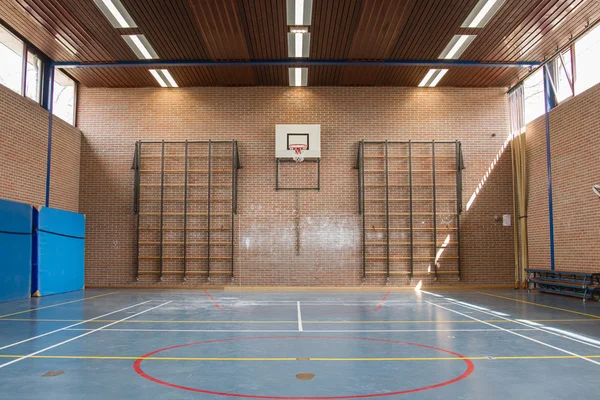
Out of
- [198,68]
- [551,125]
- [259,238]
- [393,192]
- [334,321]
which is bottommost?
[334,321]

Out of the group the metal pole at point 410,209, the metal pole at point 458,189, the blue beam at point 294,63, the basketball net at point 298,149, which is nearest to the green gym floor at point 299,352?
the metal pole at point 410,209

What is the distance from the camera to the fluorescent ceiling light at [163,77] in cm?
1632

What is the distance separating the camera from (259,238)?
17.3 m

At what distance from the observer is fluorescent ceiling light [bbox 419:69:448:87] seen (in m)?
16.4

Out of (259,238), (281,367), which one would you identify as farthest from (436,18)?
(281,367)

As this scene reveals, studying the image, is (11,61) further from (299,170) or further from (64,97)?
(299,170)

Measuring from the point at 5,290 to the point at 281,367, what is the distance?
415 inches

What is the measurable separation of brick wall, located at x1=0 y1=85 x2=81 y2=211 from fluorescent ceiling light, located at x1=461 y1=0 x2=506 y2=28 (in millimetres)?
12696

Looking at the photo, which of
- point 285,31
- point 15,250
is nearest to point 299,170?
point 285,31

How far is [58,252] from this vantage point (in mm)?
15250

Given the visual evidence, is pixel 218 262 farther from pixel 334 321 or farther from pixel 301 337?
pixel 301 337

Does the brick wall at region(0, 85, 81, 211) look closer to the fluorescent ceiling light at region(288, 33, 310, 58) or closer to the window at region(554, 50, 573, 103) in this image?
the fluorescent ceiling light at region(288, 33, 310, 58)

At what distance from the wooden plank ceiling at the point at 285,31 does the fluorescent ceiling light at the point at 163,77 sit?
1.03 feet

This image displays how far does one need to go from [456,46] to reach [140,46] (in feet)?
30.9
